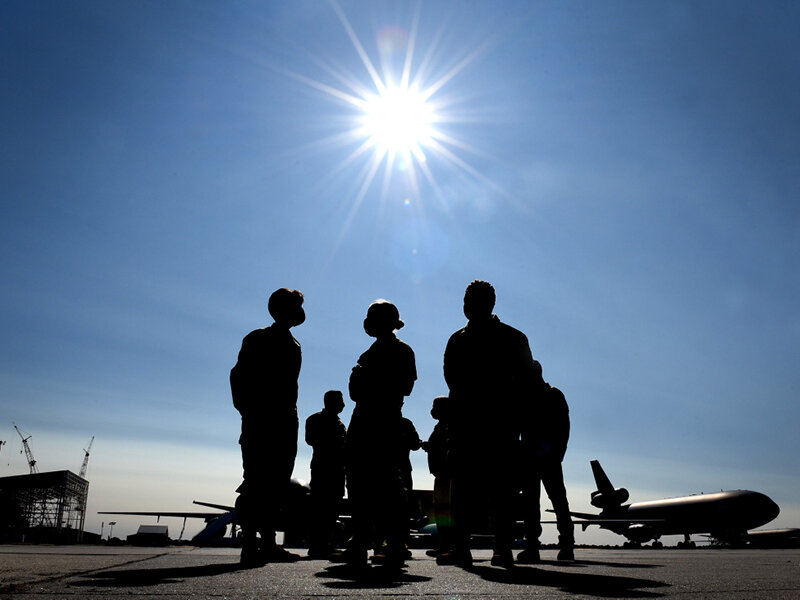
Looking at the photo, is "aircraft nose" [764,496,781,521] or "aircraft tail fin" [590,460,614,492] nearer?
"aircraft nose" [764,496,781,521]

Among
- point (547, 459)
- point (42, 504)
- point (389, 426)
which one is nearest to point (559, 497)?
point (547, 459)

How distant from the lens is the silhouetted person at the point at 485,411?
404 centimetres

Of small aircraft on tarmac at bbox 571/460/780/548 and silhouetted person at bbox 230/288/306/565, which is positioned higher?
silhouetted person at bbox 230/288/306/565

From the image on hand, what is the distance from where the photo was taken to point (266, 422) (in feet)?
14.3

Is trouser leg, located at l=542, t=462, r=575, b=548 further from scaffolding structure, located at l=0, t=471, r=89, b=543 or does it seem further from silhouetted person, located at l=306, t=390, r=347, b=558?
scaffolding structure, located at l=0, t=471, r=89, b=543

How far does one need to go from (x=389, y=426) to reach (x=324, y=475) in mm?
3197

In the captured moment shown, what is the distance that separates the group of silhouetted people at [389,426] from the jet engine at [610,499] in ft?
156

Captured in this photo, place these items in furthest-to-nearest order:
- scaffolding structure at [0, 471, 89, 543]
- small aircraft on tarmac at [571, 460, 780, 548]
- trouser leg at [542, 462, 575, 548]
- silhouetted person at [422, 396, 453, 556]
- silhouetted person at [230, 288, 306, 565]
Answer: scaffolding structure at [0, 471, 89, 543] → small aircraft on tarmac at [571, 460, 780, 548] → silhouetted person at [422, 396, 453, 556] → trouser leg at [542, 462, 575, 548] → silhouetted person at [230, 288, 306, 565]

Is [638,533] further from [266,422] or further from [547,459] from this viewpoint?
[266,422]

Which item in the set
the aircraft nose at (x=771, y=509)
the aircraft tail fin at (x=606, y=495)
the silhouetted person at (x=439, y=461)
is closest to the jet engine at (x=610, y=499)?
the aircraft tail fin at (x=606, y=495)

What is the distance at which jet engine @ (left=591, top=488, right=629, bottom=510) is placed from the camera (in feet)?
151

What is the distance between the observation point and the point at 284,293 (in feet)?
15.6

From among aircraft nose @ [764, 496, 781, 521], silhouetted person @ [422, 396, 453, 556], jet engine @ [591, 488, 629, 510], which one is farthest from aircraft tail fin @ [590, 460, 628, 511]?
silhouetted person @ [422, 396, 453, 556]

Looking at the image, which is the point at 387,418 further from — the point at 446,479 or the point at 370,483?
the point at 446,479
